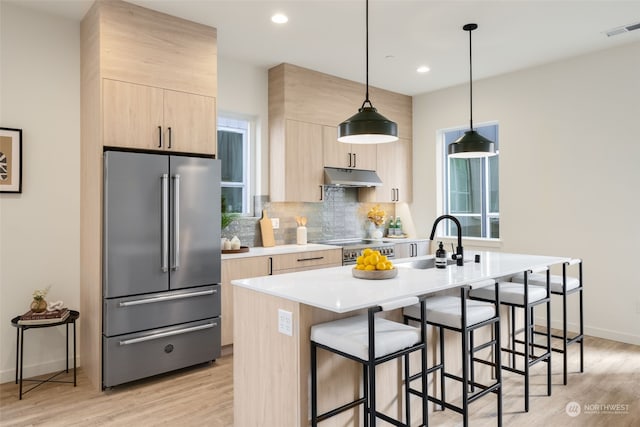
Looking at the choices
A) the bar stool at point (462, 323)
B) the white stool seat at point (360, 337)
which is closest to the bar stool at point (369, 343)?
the white stool seat at point (360, 337)

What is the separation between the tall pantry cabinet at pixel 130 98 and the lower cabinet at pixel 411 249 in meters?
2.67

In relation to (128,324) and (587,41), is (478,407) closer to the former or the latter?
(128,324)

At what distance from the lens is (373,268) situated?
2.57 meters

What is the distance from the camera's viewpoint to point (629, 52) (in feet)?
→ 13.5

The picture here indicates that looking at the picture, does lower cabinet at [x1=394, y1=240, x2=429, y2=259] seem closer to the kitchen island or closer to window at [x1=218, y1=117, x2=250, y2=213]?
window at [x1=218, y1=117, x2=250, y2=213]

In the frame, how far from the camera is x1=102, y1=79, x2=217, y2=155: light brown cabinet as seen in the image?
3189mm

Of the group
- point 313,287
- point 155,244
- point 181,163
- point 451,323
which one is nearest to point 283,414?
point 313,287

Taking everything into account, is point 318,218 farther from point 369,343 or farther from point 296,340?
point 369,343

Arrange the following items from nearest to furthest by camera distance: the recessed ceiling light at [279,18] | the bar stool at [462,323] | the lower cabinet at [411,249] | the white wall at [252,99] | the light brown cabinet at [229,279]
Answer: the bar stool at [462,323]
the recessed ceiling light at [279,18]
the light brown cabinet at [229,279]
the white wall at [252,99]
the lower cabinet at [411,249]

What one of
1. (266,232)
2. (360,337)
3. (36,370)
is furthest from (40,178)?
(360,337)

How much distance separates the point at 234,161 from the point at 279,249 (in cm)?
111

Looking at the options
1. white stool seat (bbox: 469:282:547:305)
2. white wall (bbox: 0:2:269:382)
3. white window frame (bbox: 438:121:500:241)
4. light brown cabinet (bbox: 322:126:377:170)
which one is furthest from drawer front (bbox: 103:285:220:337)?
white window frame (bbox: 438:121:500:241)

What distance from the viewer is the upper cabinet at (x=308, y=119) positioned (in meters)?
4.67

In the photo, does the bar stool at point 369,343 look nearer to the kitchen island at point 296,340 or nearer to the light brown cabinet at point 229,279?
the kitchen island at point 296,340
